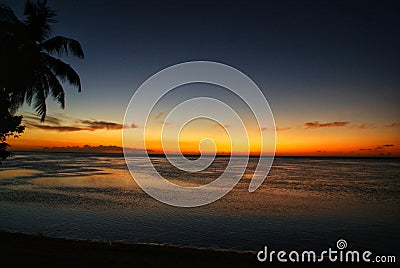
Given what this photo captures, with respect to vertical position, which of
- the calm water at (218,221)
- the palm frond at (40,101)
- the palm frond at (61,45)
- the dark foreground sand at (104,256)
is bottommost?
the calm water at (218,221)

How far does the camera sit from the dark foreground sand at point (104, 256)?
24.8 feet

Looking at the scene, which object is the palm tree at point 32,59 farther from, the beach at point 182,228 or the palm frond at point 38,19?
the beach at point 182,228

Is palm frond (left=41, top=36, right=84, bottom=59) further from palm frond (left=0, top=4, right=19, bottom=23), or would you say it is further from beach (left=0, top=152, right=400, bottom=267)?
beach (left=0, top=152, right=400, bottom=267)

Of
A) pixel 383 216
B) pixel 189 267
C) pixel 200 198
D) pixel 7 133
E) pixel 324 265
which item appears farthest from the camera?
pixel 200 198

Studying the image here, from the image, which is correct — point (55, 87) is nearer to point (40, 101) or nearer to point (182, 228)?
point (40, 101)

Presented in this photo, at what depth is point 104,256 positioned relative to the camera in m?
8.38

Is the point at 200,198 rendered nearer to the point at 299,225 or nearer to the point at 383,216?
the point at 299,225

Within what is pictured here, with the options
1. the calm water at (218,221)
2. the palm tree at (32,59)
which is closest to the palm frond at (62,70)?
the palm tree at (32,59)

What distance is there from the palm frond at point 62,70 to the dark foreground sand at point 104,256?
8482 millimetres

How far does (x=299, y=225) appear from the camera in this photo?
17000 mm

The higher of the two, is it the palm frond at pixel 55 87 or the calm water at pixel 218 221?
the palm frond at pixel 55 87

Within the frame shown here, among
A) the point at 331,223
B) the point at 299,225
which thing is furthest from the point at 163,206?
the point at 331,223

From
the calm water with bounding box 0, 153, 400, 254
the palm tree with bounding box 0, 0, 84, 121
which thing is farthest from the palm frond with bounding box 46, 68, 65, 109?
the calm water with bounding box 0, 153, 400, 254

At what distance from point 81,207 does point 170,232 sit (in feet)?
28.6
